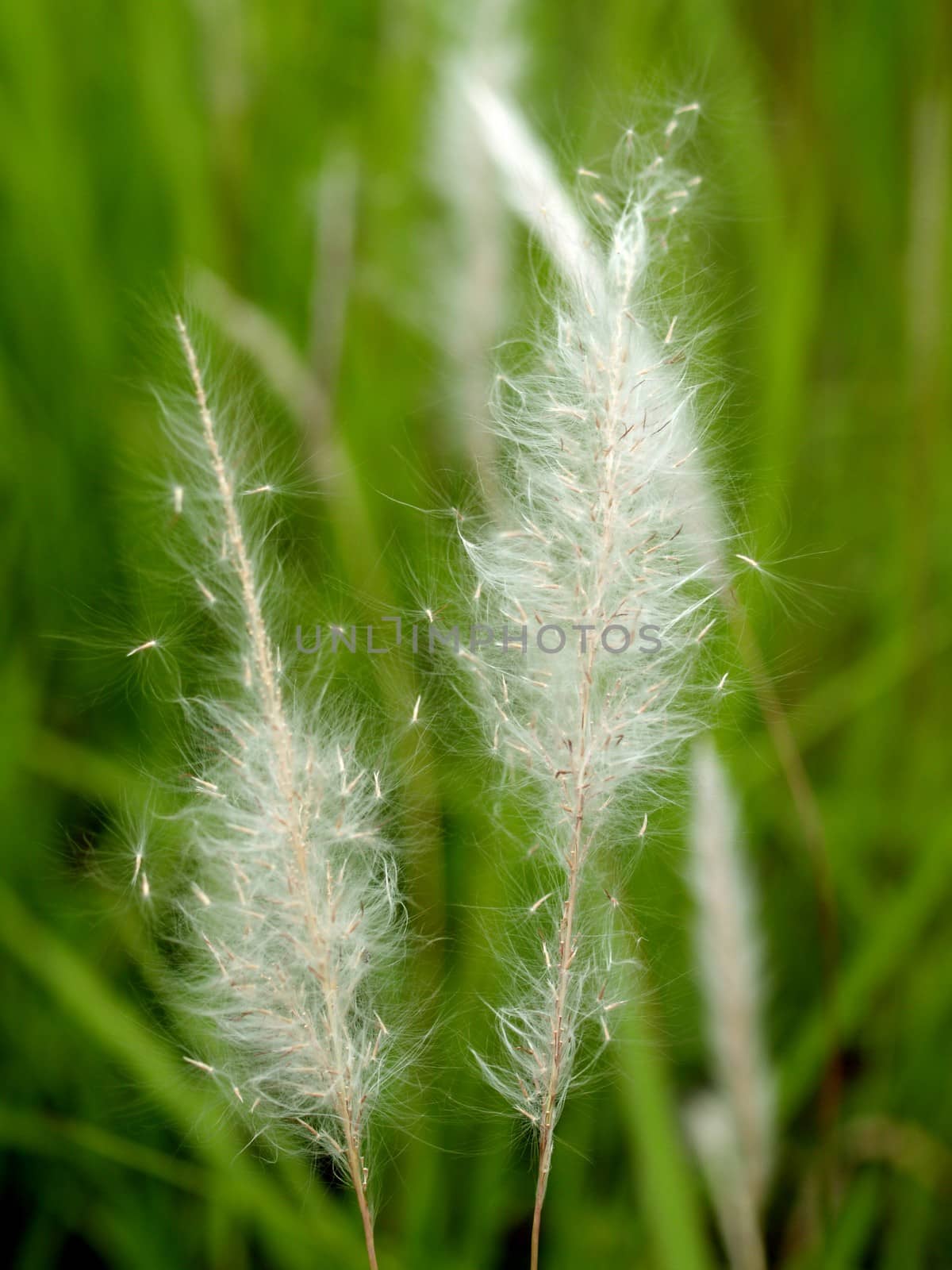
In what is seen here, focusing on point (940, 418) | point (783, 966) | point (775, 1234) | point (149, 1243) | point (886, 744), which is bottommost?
point (775, 1234)

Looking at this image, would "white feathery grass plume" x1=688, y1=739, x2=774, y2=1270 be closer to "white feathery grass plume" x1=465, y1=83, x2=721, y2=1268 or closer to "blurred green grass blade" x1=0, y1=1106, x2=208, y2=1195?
"white feathery grass plume" x1=465, y1=83, x2=721, y2=1268

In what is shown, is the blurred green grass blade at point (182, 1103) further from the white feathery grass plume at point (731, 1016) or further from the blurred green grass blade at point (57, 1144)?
the white feathery grass plume at point (731, 1016)

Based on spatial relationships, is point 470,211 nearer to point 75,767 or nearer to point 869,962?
point 75,767

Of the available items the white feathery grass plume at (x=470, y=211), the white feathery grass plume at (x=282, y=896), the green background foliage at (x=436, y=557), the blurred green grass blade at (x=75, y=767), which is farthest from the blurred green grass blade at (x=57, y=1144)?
the white feathery grass plume at (x=470, y=211)

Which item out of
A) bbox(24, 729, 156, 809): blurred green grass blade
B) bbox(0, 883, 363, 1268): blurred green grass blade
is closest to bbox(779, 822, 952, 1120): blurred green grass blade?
bbox(0, 883, 363, 1268): blurred green grass blade

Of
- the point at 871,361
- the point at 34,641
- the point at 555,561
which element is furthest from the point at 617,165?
the point at 871,361

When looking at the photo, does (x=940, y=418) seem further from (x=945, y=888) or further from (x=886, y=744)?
(x=945, y=888)

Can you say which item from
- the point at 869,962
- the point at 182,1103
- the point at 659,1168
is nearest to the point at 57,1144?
the point at 182,1103
